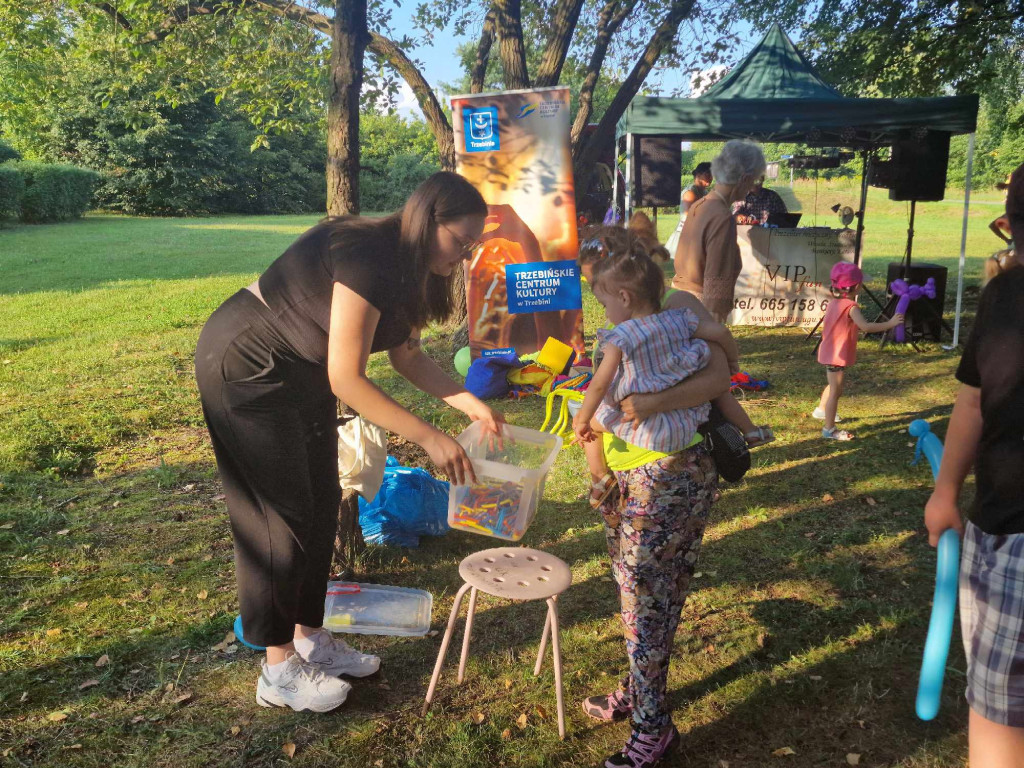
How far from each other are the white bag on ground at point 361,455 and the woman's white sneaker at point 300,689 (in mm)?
979

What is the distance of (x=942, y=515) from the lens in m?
1.61

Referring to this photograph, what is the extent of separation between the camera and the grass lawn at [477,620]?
99.9 inches

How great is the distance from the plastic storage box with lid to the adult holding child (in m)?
0.18

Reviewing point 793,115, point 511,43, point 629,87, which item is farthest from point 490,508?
point 629,87

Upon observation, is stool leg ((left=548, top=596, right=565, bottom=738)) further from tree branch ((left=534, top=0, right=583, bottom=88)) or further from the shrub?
the shrub

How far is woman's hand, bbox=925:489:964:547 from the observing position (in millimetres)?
1607

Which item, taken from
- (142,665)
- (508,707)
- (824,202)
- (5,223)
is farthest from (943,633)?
(824,202)

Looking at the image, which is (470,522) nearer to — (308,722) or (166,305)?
(308,722)

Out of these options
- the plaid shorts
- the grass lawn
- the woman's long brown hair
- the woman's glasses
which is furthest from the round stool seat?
the plaid shorts

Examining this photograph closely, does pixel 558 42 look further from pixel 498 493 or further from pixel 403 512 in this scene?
pixel 498 493

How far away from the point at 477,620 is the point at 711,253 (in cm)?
273

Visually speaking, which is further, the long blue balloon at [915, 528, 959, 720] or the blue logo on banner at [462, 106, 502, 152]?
the blue logo on banner at [462, 106, 502, 152]

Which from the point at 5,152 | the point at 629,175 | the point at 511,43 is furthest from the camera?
the point at 5,152

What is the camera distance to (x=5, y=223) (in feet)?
71.9
